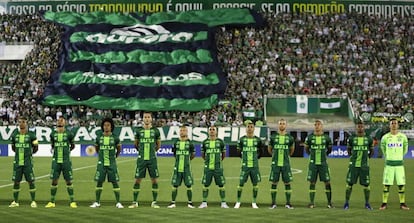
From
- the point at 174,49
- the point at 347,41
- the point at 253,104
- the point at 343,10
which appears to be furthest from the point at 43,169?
the point at 343,10

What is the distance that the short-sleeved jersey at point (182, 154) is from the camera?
19.2 metres

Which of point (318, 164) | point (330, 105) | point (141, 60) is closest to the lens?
point (318, 164)

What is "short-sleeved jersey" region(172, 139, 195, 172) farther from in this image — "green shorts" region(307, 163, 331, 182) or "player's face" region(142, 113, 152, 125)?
"green shorts" region(307, 163, 331, 182)

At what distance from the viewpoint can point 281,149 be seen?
1909 cm

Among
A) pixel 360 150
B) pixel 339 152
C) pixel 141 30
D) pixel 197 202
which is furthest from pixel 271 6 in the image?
pixel 360 150

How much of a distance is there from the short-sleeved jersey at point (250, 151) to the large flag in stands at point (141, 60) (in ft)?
95.3

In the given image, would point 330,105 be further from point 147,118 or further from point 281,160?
point 147,118

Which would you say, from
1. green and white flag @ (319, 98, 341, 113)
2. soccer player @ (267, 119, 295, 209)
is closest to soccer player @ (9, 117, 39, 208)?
soccer player @ (267, 119, 295, 209)

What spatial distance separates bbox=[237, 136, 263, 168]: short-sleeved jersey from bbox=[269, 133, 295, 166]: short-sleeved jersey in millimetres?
440

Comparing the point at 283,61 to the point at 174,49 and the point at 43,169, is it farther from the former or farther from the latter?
the point at 43,169

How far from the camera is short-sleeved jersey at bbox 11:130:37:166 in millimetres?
19156

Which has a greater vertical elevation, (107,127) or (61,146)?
(107,127)

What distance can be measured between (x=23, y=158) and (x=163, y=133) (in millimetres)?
22663

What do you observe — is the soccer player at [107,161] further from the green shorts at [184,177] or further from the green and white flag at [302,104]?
the green and white flag at [302,104]
